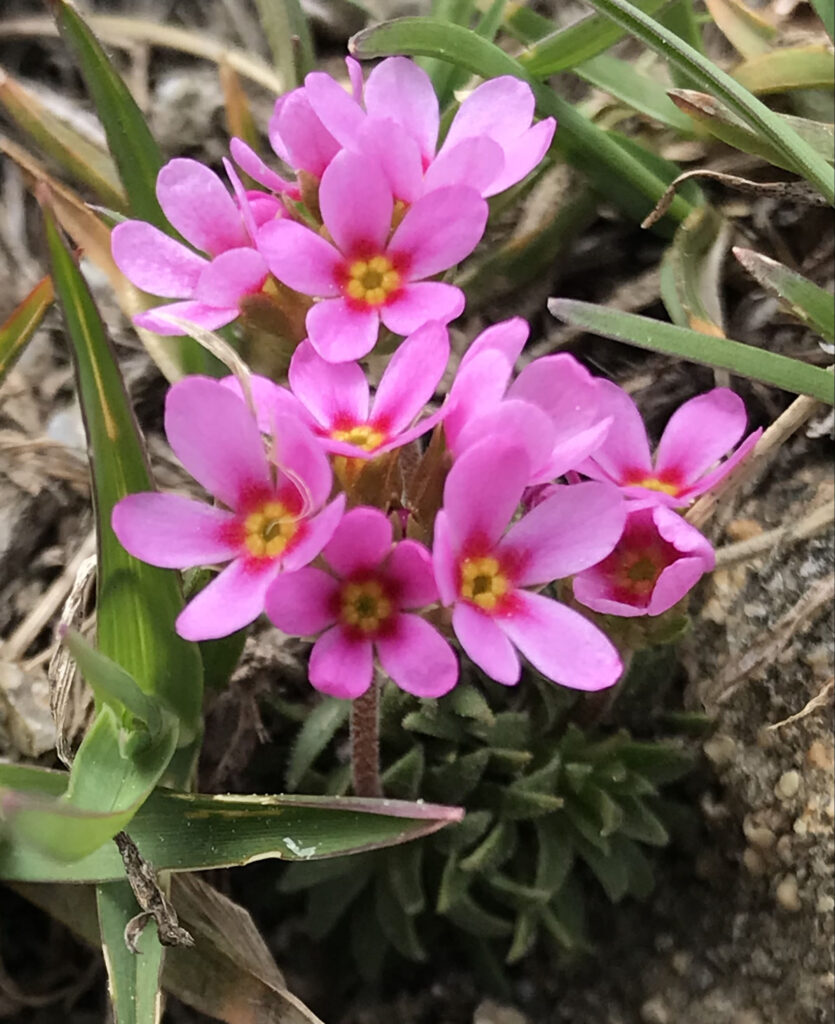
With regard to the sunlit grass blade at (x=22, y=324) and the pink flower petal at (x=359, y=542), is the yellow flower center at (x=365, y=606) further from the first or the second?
the sunlit grass blade at (x=22, y=324)

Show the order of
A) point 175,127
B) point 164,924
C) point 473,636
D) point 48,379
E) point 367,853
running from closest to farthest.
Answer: point 473,636 → point 164,924 → point 367,853 → point 48,379 → point 175,127

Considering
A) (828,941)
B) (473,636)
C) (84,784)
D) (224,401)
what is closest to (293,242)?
(224,401)

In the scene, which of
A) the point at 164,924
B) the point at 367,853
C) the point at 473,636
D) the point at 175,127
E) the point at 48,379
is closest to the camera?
the point at 473,636

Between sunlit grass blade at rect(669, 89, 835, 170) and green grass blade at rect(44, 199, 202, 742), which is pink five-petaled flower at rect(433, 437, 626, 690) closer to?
green grass blade at rect(44, 199, 202, 742)

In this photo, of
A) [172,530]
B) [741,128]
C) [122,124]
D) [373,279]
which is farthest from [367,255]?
[741,128]

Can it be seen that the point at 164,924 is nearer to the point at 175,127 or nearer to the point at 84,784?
the point at 84,784

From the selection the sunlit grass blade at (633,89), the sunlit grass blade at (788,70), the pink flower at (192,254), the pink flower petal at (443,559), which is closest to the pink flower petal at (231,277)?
the pink flower at (192,254)
